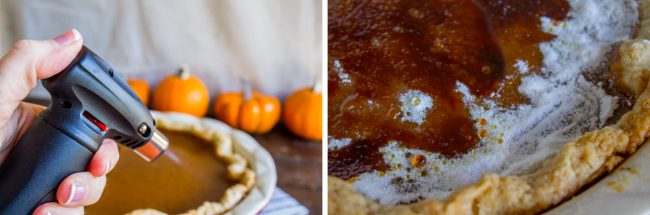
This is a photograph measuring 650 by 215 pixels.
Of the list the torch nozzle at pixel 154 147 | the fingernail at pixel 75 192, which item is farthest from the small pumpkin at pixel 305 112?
the fingernail at pixel 75 192

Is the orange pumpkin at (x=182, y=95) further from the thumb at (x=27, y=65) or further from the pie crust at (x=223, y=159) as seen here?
the thumb at (x=27, y=65)

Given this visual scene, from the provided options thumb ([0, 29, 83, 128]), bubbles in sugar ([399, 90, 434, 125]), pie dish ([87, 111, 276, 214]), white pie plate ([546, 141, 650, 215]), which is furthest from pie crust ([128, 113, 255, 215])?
white pie plate ([546, 141, 650, 215])

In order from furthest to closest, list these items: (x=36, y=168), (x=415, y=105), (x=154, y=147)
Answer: (x=415, y=105) → (x=154, y=147) → (x=36, y=168)

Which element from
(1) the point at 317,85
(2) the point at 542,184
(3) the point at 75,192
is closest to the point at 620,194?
(2) the point at 542,184

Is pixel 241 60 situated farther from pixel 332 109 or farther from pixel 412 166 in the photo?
pixel 412 166

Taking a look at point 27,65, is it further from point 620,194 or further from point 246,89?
point 620,194
